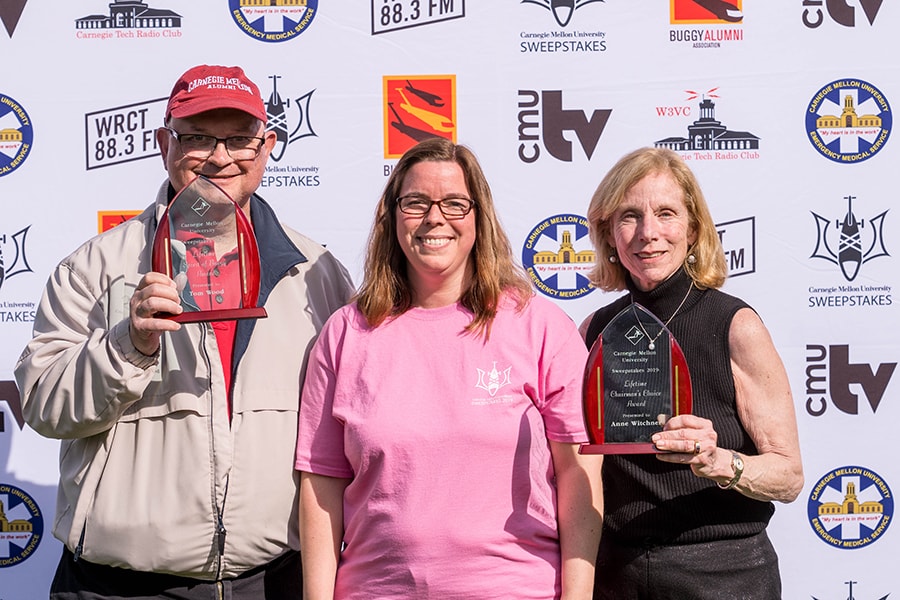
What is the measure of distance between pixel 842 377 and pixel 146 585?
2109 mm

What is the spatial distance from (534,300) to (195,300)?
63cm

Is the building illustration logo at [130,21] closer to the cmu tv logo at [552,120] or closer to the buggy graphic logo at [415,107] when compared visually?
the buggy graphic logo at [415,107]

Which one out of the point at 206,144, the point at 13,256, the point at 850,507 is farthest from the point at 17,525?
the point at 850,507

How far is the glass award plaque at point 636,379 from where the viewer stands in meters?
1.68

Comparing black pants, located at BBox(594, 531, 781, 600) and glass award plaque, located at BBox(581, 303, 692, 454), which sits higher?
glass award plaque, located at BBox(581, 303, 692, 454)

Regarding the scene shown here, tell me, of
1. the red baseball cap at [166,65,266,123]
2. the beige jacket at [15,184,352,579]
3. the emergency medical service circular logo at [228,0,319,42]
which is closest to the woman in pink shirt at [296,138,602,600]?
the beige jacket at [15,184,352,579]

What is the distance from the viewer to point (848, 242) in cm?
288

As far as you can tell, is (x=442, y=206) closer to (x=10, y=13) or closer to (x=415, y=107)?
(x=415, y=107)

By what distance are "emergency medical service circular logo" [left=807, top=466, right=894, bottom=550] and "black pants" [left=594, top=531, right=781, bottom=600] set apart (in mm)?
1087

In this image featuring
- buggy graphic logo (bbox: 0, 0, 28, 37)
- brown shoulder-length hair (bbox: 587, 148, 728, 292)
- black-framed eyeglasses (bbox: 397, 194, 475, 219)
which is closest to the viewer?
black-framed eyeglasses (bbox: 397, 194, 475, 219)

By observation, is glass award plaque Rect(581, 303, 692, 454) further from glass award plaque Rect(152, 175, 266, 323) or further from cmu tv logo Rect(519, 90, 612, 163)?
cmu tv logo Rect(519, 90, 612, 163)

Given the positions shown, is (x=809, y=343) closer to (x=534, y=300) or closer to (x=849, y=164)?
(x=849, y=164)

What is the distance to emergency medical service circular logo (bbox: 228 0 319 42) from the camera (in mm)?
2844

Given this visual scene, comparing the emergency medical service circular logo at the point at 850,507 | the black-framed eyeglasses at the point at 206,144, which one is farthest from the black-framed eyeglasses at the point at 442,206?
the emergency medical service circular logo at the point at 850,507
